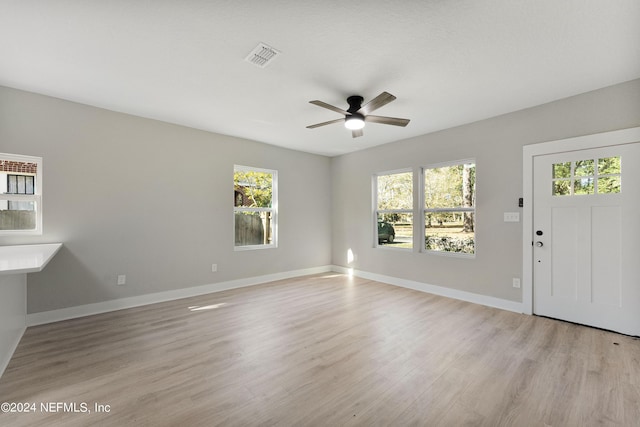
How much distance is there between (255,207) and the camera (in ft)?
16.7

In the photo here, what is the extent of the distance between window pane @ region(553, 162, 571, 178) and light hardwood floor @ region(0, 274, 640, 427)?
174 centimetres

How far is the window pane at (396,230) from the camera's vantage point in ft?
15.9

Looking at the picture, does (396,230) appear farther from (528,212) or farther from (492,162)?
(528,212)

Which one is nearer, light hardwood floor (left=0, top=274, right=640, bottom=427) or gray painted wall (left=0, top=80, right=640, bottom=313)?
light hardwood floor (left=0, top=274, right=640, bottom=427)

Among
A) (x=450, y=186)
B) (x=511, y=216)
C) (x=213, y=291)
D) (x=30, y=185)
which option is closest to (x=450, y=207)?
(x=450, y=186)

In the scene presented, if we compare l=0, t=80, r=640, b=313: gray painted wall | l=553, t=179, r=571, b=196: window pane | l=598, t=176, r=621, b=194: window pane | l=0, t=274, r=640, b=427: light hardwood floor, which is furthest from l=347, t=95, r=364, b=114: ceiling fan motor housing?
l=598, t=176, r=621, b=194: window pane

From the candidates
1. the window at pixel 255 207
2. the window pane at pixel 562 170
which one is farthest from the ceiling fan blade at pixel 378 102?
the window at pixel 255 207

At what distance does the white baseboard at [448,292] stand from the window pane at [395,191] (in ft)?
4.39

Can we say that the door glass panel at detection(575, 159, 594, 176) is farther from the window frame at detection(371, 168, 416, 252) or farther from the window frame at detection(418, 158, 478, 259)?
the window frame at detection(371, 168, 416, 252)

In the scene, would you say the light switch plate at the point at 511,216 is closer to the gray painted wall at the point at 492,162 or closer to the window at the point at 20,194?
the gray painted wall at the point at 492,162

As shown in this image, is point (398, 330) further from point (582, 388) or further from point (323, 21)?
point (323, 21)

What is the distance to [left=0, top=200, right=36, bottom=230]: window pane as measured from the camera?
2996 mm

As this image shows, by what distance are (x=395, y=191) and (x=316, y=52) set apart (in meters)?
3.30

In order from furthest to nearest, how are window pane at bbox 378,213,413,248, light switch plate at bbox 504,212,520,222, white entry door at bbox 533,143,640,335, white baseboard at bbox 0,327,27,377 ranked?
window pane at bbox 378,213,413,248 < light switch plate at bbox 504,212,520,222 < white entry door at bbox 533,143,640,335 < white baseboard at bbox 0,327,27,377
